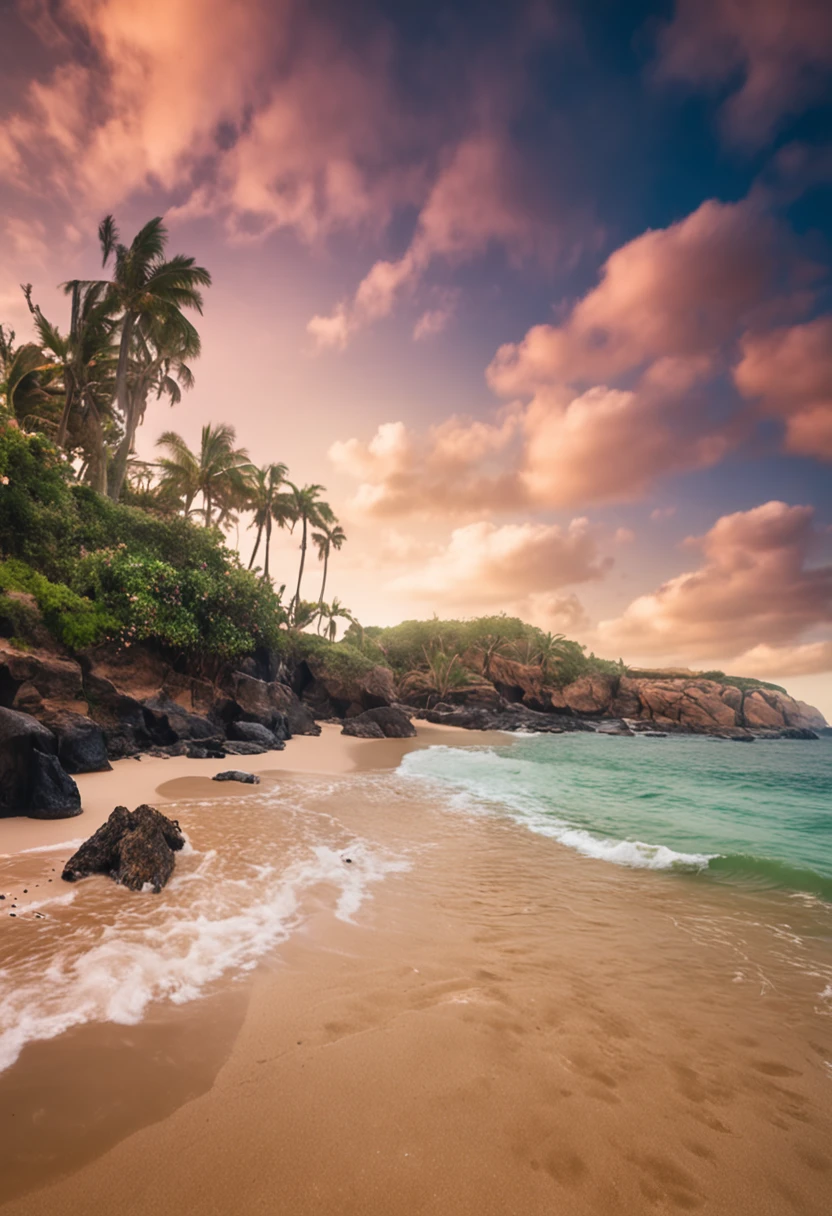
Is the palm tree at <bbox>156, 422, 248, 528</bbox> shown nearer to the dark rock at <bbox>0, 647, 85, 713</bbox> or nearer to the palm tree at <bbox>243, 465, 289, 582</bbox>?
the palm tree at <bbox>243, 465, 289, 582</bbox>

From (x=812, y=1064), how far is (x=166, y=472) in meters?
37.8

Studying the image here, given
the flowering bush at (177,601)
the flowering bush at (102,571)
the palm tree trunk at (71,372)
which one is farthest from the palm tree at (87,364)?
the flowering bush at (177,601)

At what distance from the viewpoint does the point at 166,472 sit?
32906 mm

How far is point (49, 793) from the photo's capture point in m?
7.13

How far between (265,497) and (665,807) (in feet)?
108

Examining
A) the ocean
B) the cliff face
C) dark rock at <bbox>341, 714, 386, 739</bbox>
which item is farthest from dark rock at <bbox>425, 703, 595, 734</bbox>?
the ocean

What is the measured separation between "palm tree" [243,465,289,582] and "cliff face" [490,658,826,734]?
29763 millimetres

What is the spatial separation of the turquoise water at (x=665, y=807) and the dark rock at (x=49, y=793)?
7402mm

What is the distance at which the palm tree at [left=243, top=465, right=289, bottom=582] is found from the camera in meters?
35.4

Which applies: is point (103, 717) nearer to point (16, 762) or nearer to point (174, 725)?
point (174, 725)

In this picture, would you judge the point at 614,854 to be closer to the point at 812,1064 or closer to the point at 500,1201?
the point at 812,1064

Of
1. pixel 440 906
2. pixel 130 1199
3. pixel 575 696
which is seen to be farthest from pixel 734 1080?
pixel 575 696

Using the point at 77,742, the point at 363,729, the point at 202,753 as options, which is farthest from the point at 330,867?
the point at 363,729

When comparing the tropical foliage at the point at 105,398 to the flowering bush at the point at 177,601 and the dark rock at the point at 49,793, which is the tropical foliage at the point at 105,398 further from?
the dark rock at the point at 49,793
